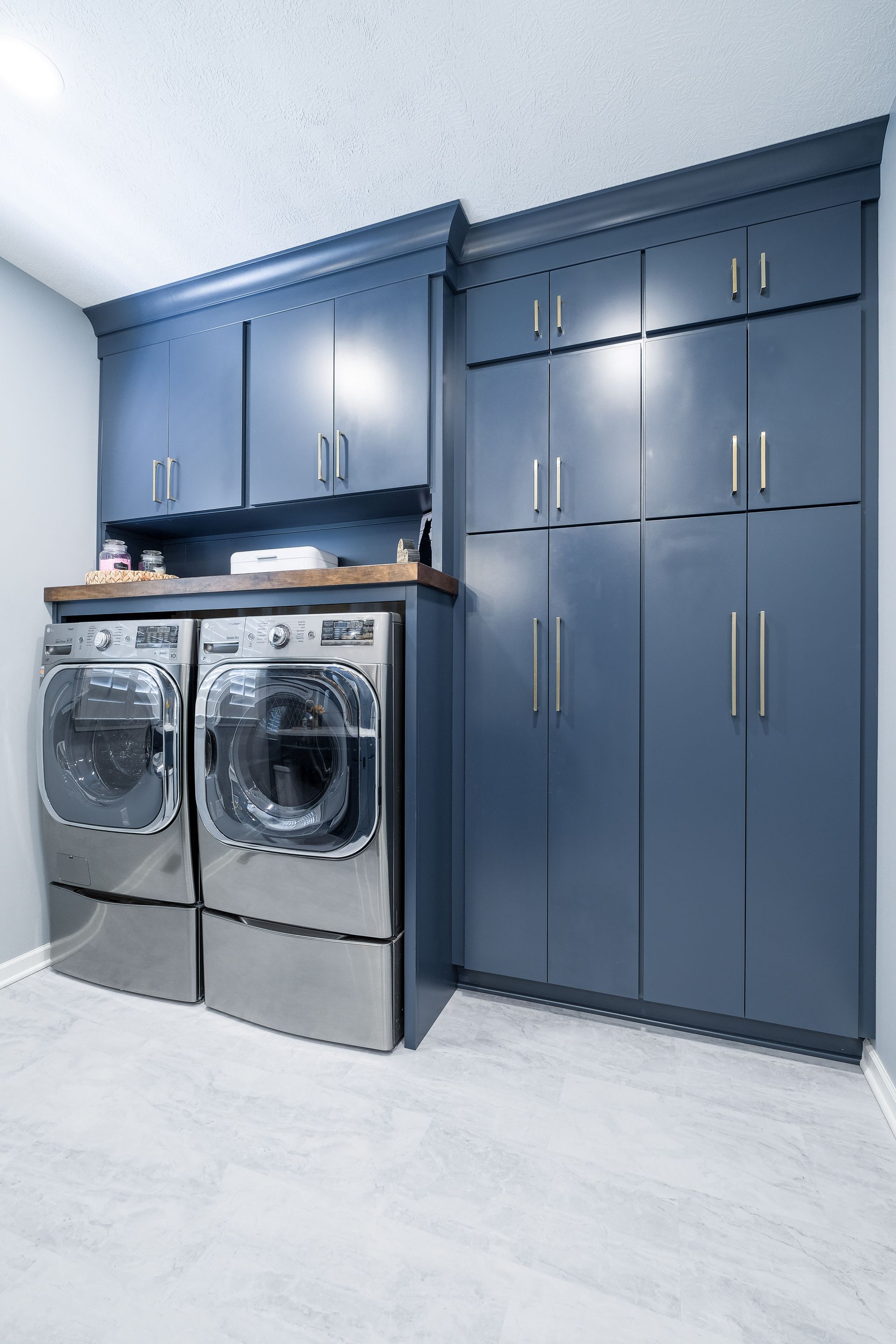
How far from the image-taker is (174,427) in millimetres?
2494

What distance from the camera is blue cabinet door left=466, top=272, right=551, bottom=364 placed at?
2049mm

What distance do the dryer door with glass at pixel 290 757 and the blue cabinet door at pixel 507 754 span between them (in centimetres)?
52

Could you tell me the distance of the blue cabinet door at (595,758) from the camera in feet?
6.38

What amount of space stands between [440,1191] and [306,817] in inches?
36.9

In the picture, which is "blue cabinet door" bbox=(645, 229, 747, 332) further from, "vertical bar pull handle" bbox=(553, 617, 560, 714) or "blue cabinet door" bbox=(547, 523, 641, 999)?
"vertical bar pull handle" bbox=(553, 617, 560, 714)

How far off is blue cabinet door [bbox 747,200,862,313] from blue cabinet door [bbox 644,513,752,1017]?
664 millimetres

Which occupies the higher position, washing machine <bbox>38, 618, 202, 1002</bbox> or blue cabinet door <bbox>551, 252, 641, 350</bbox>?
blue cabinet door <bbox>551, 252, 641, 350</bbox>

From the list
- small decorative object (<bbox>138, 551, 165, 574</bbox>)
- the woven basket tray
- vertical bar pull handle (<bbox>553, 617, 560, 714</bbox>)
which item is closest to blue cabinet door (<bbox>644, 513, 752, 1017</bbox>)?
vertical bar pull handle (<bbox>553, 617, 560, 714</bbox>)

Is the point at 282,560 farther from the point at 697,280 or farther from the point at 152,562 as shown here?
the point at 697,280

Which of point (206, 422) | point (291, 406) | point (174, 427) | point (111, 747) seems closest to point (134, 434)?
point (174, 427)

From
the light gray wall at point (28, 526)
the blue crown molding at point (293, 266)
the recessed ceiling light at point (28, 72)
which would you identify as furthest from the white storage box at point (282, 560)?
the recessed ceiling light at point (28, 72)

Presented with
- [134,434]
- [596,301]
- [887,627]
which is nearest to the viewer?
[887,627]

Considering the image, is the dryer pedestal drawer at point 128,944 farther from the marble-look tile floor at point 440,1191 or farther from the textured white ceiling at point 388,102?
the textured white ceiling at point 388,102

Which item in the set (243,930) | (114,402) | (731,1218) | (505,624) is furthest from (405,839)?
(114,402)
